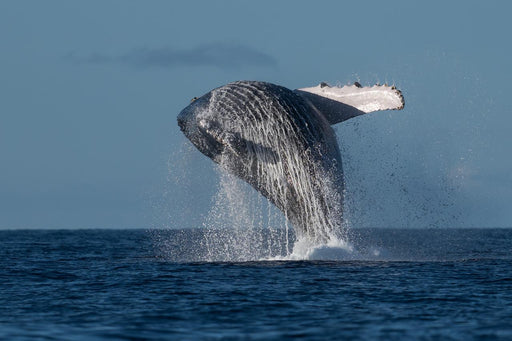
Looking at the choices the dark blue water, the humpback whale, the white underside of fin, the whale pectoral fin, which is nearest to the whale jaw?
the humpback whale

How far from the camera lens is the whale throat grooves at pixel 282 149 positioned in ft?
60.3

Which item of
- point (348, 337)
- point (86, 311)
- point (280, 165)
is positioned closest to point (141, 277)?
point (280, 165)

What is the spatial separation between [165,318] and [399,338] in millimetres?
3579

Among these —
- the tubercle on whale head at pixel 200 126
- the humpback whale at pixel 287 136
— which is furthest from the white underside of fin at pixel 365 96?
the tubercle on whale head at pixel 200 126

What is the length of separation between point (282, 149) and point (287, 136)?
31 cm

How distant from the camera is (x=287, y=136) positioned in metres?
19.1

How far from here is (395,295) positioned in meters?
15.4

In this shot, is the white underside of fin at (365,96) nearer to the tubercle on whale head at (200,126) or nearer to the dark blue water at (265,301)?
the tubercle on whale head at (200,126)

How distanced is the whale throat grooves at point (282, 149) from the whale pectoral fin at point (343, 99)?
16.2 inches

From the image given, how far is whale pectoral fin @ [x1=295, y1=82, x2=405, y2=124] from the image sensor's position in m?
19.5

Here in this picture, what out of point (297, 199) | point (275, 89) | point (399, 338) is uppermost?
point (275, 89)

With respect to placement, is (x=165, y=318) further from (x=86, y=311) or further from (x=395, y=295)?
(x=395, y=295)

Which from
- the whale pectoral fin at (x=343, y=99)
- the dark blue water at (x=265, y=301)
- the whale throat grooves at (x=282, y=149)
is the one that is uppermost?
the whale pectoral fin at (x=343, y=99)

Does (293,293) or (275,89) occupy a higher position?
(275,89)
